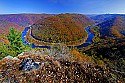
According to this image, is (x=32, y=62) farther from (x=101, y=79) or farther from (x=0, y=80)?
(x=101, y=79)

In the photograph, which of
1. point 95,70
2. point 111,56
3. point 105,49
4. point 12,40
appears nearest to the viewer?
point 95,70

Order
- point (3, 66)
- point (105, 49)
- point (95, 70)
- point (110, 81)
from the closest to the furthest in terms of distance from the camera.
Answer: point (110, 81)
point (95, 70)
point (3, 66)
point (105, 49)

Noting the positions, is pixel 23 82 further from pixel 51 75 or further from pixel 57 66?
pixel 57 66

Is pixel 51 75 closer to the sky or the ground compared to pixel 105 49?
closer to the sky

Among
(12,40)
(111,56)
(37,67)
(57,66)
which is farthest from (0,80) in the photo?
(111,56)

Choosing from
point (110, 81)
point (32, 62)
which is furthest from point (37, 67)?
point (110, 81)

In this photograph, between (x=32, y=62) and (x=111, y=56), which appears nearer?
(x=32, y=62)

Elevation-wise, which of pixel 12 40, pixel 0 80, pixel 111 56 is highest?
pixel 0 80

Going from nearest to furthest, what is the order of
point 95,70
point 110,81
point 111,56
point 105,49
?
1. point 110,81
2. point 95,70
3. point 111,56
4. point 105,49

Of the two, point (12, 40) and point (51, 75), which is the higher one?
point (51, 75)
